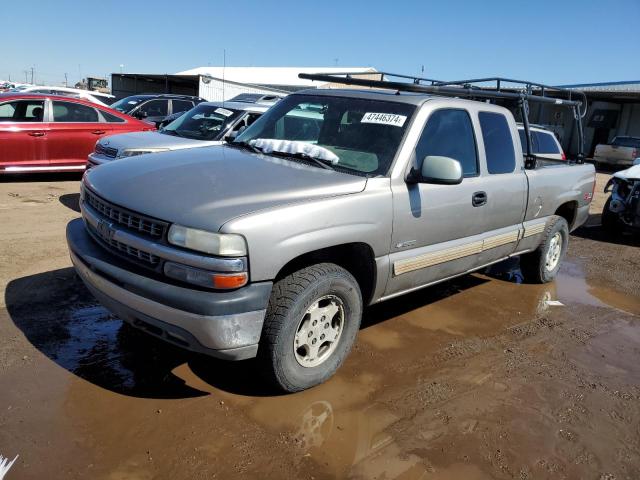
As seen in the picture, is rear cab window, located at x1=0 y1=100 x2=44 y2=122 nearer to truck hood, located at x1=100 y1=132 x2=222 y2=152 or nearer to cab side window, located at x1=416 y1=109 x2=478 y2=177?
truck hood, located at x1=100 y1=132 x2=222 y2=152

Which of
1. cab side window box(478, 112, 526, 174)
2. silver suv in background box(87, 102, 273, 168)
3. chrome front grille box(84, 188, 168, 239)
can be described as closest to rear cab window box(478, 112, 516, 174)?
cab side window box(478, 112, 526, 174)

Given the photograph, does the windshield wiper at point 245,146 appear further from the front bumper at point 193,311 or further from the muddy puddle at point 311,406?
the muddy puddle at point 311,406

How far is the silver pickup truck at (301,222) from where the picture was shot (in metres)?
2.81

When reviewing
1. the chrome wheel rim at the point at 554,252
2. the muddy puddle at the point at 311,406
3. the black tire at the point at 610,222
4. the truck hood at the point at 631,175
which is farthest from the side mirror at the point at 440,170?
the black tire at the point at 610,222

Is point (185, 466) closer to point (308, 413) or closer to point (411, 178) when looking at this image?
point (308, 413)

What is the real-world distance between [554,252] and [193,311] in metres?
4.78

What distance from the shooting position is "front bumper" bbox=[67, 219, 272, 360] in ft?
9.06

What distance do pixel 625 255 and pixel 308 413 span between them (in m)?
6.91

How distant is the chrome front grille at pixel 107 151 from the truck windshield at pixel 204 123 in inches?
40.8

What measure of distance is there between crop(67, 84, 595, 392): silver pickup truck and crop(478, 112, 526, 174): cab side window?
17 mm

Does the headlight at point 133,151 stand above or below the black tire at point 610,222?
above

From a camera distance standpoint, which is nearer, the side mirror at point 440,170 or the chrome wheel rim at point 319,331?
the chrome wheel rim at point 319,331

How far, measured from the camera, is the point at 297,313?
3092mm

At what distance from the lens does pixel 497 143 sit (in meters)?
4.73
